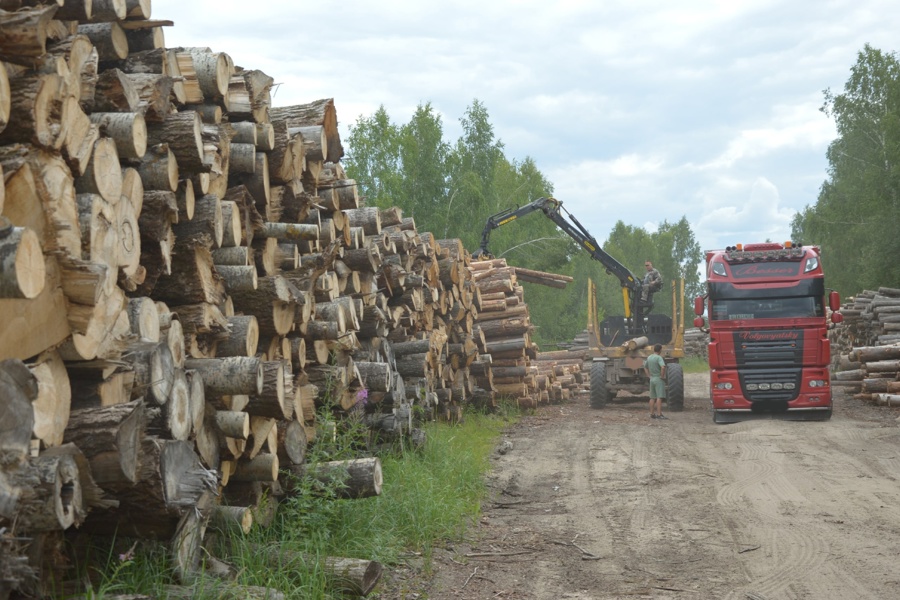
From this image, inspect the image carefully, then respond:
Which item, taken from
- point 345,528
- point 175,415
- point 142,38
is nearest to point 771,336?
point 345,528

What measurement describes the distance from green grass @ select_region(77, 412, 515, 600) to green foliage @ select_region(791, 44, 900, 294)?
27.8 metres

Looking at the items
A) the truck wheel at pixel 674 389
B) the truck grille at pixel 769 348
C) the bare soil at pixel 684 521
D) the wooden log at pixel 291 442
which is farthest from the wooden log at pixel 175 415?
the truck wheel at pixel 674 389

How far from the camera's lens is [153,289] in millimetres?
5305

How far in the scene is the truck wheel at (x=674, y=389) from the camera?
1872 centimetres

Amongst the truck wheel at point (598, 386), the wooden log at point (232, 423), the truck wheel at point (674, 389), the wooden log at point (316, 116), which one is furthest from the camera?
the truck wheel at point (598, 386)

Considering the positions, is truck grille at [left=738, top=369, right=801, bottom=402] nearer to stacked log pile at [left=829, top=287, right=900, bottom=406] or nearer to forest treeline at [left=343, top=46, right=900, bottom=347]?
stacked log pile at [left=829, top=287, right=900, bottom=406]

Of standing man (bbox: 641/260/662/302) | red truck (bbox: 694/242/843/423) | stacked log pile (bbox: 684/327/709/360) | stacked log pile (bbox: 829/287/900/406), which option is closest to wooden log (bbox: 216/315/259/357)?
red truck (bbox: 694/242/843/423)

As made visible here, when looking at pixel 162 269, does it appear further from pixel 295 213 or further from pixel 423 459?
pixel 423 459

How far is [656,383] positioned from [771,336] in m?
2.52

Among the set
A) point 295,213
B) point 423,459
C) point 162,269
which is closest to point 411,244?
point 423,459

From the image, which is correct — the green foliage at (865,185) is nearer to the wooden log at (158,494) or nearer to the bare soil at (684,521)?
the bare soil at (684,521)

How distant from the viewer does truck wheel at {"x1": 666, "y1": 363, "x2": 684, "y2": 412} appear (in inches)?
737

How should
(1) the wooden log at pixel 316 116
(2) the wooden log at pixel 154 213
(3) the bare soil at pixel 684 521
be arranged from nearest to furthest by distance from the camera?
1. (2) the wooden log at pixel 154 213
2. (3) the bare soil at pixel 684 521
3. (1) the wooden log at pixel 316 116

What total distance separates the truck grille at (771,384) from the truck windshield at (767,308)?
0.96m
